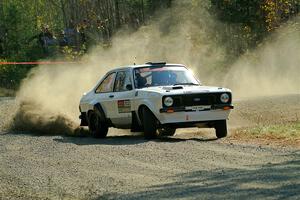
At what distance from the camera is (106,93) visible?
16.4 metres

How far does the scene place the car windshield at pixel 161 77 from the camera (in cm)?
1557

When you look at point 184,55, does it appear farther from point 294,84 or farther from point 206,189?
point 206,189

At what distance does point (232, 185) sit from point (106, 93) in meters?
8.16

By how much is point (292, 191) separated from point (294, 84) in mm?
26411

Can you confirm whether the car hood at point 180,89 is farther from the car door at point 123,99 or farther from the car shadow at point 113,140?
the car shadow at point 113,140

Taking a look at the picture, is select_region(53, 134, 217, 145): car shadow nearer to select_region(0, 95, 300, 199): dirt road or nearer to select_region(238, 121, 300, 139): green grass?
select_region(0, 95, 300, 199): dirt road

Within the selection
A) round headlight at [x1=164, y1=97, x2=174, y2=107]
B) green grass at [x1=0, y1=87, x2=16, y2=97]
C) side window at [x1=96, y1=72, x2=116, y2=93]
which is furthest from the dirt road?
green grass at [x1=0, y1=87, x2=16, y2=97]

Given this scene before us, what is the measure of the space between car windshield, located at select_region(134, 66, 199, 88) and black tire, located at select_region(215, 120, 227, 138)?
4.57 ft

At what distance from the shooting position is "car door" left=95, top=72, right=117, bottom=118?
52.8ft

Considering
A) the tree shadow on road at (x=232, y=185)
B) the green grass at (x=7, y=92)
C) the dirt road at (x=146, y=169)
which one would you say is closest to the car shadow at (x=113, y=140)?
the dirt road at (x=146, y=169)

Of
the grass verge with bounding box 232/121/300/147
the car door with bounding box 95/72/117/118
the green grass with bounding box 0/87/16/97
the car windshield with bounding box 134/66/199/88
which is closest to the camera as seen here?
the grass verge with bounding box 232/121/300/147

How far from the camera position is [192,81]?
52.0ft

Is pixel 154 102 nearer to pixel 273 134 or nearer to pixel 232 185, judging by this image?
pixel 273 134

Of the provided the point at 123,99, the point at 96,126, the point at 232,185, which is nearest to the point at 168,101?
the point at 123,99
